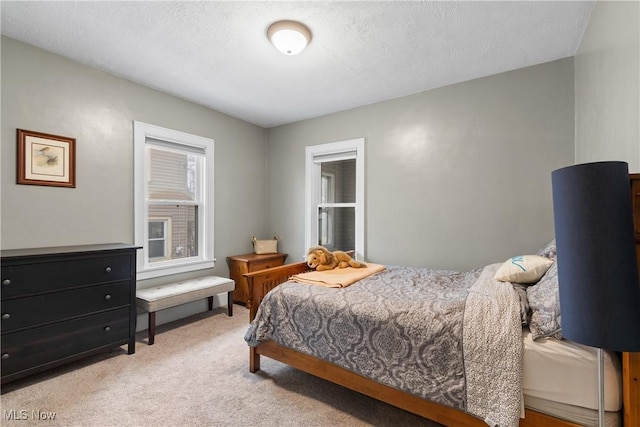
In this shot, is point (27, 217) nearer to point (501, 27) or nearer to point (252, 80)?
point (252, 80)

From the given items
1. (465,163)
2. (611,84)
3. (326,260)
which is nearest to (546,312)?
(611,84)

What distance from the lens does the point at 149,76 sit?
9.29 feet

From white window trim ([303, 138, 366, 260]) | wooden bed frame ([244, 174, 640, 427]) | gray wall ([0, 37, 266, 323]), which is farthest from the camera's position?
white window trim ([303, 138, 366, 260])

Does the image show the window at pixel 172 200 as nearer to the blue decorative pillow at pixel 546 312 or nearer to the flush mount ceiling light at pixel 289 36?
the flush mount ceiling light at pixel 289 36

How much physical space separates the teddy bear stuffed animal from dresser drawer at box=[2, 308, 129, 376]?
166 cm

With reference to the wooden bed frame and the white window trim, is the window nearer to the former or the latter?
the white window trim

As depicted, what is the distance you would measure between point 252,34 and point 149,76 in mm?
1335

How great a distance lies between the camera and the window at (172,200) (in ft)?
9.96

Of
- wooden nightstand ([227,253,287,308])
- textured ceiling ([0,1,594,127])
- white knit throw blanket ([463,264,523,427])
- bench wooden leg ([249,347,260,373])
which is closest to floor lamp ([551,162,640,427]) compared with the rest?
white knit throw blanket ([463,264,523,427])

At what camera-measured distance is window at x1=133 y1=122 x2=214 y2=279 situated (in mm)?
3037

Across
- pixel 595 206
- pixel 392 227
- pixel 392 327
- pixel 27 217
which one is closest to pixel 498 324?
pixel 392 327

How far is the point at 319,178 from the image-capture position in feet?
13.7

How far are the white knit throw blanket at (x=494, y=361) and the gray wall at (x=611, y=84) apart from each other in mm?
891

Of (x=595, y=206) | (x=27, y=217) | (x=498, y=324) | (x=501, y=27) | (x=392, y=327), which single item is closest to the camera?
(x=595, y=206)
